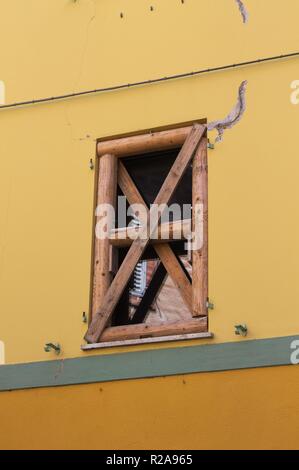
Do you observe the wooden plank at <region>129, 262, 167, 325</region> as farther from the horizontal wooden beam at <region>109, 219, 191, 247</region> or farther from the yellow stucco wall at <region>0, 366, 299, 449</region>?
the yellow stucco wall at <region>0, 366, 299, 449</region>

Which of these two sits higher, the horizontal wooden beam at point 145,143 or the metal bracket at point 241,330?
the horizontal wooden beam at point 145,143

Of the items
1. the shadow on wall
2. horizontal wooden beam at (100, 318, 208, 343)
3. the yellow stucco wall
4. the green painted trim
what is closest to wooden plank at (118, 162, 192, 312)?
horizontal wooden beam at (100, 318, 208, 343)

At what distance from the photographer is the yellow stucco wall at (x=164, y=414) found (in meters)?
8.46

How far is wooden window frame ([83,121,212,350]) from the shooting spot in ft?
30.1

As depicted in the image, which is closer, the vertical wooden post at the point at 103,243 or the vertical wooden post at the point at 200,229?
the vertical wooden post at the point at 200,229

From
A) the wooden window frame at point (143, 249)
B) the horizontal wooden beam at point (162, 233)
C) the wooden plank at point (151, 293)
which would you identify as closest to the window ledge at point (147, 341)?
the wooden window frame at point (143, 249)

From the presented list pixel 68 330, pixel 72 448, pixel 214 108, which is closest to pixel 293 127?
pixel 214 108

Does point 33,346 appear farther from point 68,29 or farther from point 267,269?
point 68,29

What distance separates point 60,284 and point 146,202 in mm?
1172

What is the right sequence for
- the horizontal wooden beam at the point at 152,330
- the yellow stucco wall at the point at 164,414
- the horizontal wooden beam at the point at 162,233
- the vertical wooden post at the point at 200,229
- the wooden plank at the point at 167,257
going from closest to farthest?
1. the yellow stucco wall at the point at 164,414
2. the horizontal wooden beam at the point at 152,330
3. the vertical wooden post at the point at 200,229
4. the wooden plank at the point at 167,257
5. the horizontal wooden beam at the point at 162,233

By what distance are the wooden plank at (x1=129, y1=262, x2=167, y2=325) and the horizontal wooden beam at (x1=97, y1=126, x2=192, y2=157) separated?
1.15 metres

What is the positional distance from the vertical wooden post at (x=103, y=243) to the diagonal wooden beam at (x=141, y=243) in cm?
11

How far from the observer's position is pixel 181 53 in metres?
10.2

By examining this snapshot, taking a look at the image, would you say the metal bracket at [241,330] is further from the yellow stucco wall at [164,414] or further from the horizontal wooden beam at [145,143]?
the horizontal wooden beam at [145,143]
